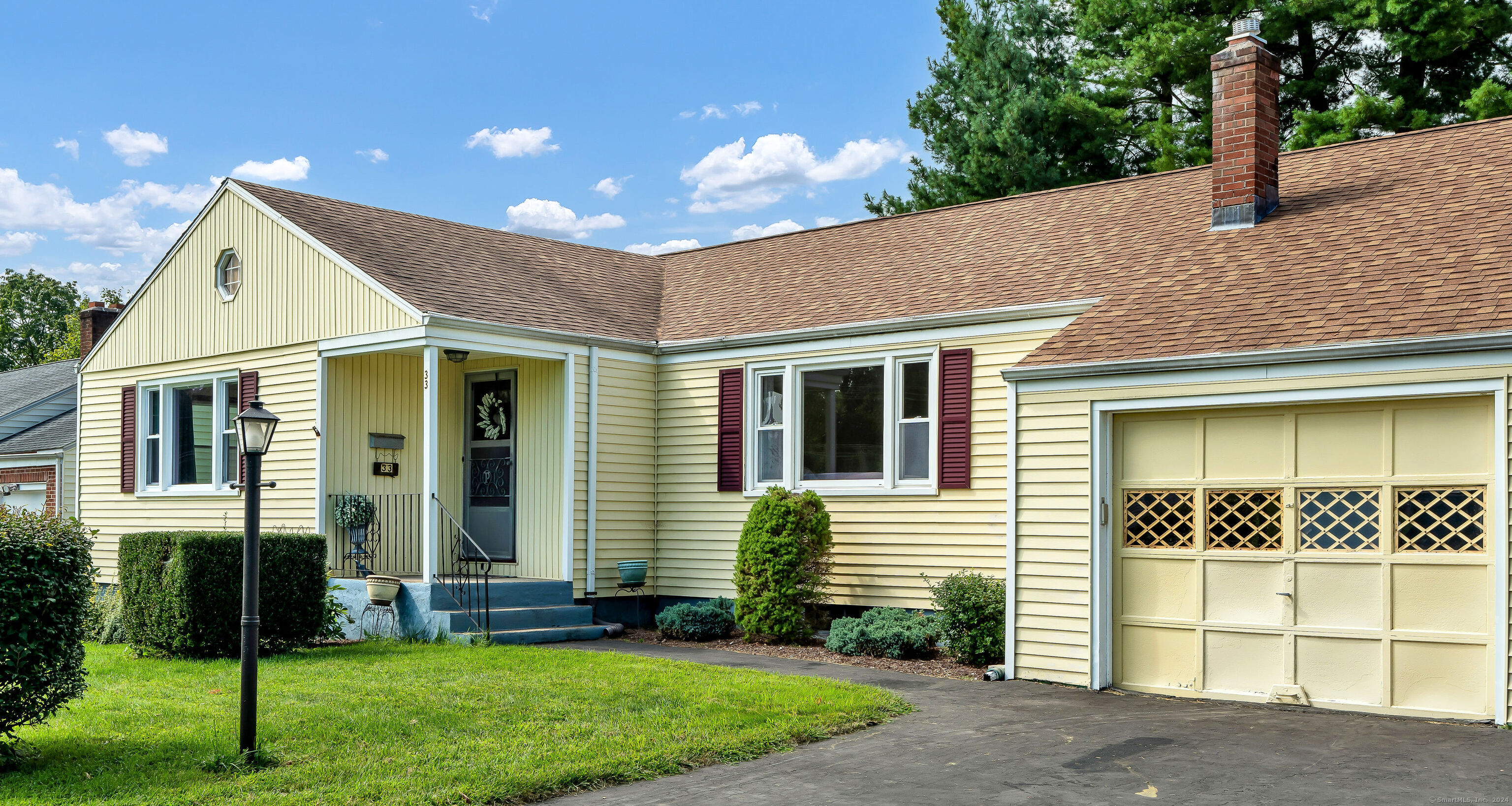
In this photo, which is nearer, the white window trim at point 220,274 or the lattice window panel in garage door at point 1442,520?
the lattice window panel in garage door at point 1442,520

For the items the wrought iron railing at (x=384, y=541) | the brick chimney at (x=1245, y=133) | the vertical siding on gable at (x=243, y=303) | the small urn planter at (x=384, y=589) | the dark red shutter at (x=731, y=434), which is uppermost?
the brick chimney at (x=1245, y=133)

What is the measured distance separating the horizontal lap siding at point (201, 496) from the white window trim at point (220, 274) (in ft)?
2.57

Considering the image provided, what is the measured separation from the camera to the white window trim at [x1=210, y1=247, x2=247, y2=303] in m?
15.0

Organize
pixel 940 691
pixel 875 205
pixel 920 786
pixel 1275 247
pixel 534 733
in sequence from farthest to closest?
pixel 875 205 → pixel 1275 247 → pixel 940 691 → pixel 534 733 → pixel 920 786

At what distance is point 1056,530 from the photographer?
9938mm

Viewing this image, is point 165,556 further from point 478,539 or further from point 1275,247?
point 1275,247

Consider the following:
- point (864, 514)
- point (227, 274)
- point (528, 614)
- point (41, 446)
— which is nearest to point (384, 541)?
point (528, 614)

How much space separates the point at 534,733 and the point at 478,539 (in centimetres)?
779

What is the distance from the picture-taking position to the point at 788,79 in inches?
1015

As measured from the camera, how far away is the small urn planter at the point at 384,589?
487 inches

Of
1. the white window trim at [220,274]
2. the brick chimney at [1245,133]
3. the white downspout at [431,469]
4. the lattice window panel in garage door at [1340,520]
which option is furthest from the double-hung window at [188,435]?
the lattice window panel in garage door at [1340,520]

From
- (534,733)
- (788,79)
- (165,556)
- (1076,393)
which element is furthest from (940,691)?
(788,79)

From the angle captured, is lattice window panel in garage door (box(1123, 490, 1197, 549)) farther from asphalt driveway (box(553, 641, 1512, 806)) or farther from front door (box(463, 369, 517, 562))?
front door (box(463, 369, 517, 562))

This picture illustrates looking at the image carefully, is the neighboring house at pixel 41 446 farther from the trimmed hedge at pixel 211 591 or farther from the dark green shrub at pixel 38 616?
the dark green shrub at pixel 38 616
